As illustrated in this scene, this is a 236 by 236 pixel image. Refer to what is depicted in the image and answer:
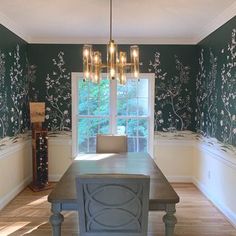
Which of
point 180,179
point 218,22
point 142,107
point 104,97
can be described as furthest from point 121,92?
point 218,22

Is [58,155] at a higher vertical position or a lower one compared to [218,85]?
lower

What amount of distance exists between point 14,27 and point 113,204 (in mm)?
3232

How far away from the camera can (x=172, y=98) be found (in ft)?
16.7

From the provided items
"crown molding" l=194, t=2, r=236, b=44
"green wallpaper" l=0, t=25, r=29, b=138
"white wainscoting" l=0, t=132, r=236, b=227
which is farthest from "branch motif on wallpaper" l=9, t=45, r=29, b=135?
"crown molding" l=194, t=2, r=236, b=44

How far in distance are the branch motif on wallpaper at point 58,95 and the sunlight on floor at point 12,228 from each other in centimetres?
203

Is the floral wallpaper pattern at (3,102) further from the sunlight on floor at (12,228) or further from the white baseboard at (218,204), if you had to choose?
the white baseboard at (218,204)

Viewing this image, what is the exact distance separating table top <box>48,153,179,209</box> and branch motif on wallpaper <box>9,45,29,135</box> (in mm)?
1391

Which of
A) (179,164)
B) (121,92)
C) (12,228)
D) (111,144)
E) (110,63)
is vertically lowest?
(12,228)

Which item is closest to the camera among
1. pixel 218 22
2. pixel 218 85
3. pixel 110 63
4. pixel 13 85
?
pixel 110 63

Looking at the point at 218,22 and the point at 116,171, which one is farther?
the point at 218,22

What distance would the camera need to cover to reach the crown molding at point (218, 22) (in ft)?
11.2

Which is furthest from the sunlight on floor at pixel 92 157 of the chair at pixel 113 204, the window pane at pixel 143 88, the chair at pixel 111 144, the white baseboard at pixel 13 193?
the window pane at pixel 143 88

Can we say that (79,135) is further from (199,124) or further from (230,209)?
(230,209)

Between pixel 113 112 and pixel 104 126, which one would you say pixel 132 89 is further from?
pixel 104 126
